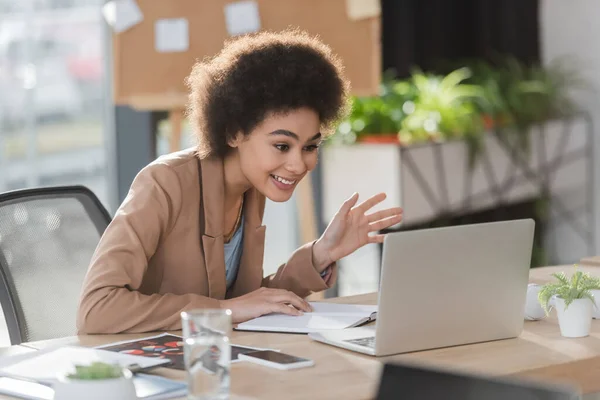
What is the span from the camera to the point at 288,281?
2.36 meters

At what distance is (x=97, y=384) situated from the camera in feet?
4.50

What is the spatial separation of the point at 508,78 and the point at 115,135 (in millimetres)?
2119

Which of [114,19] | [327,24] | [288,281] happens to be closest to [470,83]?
[327,24]

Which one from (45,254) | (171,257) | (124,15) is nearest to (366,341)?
(171,257)

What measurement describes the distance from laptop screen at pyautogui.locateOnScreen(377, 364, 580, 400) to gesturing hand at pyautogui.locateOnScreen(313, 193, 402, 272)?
3.76ft

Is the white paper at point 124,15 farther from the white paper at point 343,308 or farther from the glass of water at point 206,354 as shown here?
the glass of water at point 206,354

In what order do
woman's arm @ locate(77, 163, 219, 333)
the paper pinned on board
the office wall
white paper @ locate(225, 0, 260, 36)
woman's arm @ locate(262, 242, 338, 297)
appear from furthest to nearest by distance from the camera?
the office wall → the paper pinned on board → white paper @ locate(225, 0, 260, 36) → woman's arm @ locate(262, 242, 338, 297) → woman's arm @ locate(77, 163, 219, 333)

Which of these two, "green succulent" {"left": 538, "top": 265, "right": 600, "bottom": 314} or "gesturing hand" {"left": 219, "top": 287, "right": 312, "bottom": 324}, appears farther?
"gesturing hand" {"left": 219, "top": 287, "right": 312, "bottom": 324}

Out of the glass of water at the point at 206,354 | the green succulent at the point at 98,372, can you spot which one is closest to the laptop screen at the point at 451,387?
the glass of water at the point at 206,354

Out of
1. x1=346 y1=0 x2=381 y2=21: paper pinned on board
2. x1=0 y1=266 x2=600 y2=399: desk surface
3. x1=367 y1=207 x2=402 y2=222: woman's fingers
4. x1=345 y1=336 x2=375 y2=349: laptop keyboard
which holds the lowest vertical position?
x1=0 y1=266 x2=600 y2=399: desk surface

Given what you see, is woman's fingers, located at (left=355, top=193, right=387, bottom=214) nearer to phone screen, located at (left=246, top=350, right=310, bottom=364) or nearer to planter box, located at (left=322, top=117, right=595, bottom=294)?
phone screen, located at (left=246, top=350, right=310, bottom=364)

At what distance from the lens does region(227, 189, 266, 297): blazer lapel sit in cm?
236

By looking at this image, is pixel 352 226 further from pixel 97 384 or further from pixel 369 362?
pixel 97 384

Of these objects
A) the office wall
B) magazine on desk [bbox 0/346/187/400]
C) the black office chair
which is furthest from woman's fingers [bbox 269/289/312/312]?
the office wall
